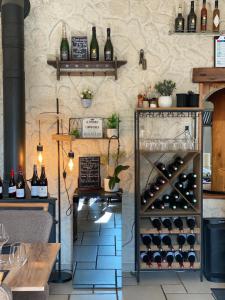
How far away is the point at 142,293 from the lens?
3.80m

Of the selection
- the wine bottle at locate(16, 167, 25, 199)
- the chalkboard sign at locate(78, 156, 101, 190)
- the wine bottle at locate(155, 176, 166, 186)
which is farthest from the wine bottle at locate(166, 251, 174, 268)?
the wine bottle at locate(16, 167, 25, 199)

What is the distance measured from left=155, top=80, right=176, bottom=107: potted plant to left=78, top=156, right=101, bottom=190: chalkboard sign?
0.86 m

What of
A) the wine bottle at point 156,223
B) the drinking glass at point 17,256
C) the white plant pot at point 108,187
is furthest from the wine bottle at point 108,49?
the drinking glass at point 17,256

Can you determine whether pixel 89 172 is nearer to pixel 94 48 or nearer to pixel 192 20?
pixel 94 48

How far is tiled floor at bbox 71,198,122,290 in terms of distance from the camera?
386cm

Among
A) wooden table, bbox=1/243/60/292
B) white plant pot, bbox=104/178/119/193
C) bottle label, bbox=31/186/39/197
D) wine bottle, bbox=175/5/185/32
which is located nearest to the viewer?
wooden table, bbox=1/243/60/292

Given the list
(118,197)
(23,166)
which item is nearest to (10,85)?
(23,166)

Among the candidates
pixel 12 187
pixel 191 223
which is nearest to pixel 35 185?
pixel 12 187

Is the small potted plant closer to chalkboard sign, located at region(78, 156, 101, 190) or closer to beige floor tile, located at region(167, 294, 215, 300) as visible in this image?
chalkboard sign, located at region(78, 156, 101, 190)

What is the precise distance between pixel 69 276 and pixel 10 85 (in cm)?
192

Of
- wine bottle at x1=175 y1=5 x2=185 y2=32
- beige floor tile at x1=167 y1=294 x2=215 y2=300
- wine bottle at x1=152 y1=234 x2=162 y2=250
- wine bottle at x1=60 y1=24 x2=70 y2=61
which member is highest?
wine bottle at x1=175 y1=5 x2=185 y2=32

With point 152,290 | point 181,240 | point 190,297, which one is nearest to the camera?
point 190,297

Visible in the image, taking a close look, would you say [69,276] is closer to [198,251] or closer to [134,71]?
[198,251]

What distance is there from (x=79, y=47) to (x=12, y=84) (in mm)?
797
